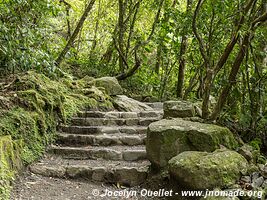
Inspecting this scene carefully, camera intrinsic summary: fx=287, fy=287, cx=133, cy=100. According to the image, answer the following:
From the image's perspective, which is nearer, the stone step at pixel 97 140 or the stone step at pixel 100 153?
the stone step at pixel 100 153

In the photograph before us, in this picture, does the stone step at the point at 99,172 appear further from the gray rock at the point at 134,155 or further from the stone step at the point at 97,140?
the stone step at the point at 97,140

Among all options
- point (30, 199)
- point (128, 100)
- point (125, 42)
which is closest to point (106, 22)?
point (125, 42)

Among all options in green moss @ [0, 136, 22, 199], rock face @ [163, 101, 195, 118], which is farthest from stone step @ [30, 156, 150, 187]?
rock face @ [163, 101, 195, 118]

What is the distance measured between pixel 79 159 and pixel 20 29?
86.8 inches

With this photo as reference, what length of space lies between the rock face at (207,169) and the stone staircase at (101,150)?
0.88 meters

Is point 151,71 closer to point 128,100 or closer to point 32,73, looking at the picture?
point 128,100

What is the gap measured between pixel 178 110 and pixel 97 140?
160cm

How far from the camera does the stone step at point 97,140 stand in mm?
5102

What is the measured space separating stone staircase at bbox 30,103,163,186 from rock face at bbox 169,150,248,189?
88 cm

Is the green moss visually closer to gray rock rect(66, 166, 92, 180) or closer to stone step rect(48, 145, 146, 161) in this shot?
gray rock rect(66, 166, 92, 180)

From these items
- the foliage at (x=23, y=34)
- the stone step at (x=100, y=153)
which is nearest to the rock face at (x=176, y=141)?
the stone step at (x=100, y=153)

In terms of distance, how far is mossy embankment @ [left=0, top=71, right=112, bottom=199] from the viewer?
3.49 m

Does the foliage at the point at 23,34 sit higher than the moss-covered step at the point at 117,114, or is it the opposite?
the foliage at the point at 23,34

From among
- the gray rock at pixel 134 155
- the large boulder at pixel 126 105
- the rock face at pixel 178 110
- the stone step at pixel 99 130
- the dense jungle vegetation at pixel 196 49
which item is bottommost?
the gray rock at pixel 134 155
